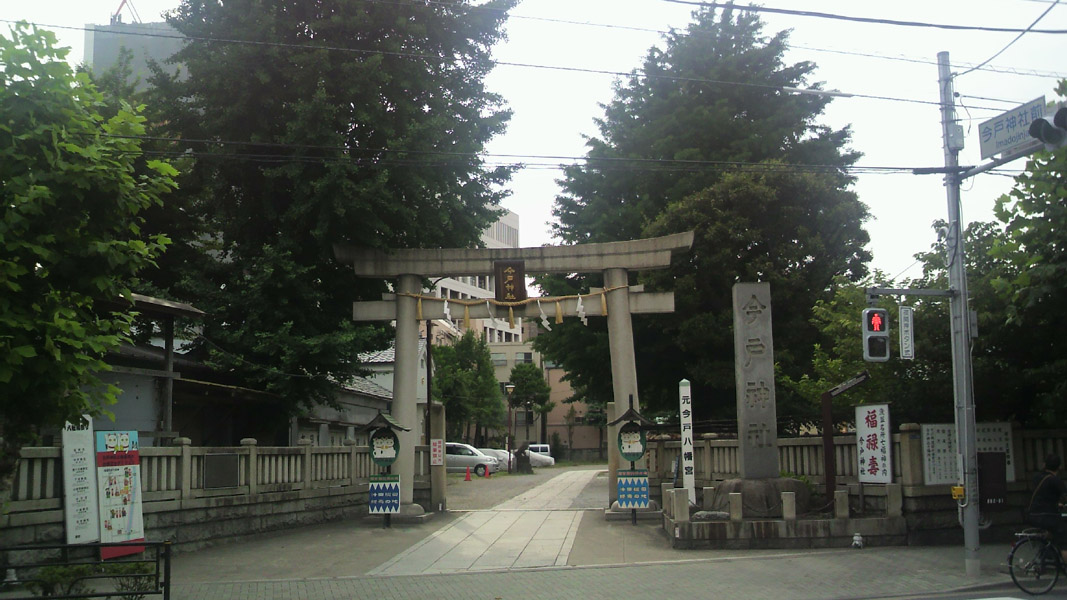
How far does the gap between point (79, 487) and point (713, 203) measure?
19.1 meters

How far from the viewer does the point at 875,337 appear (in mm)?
12328

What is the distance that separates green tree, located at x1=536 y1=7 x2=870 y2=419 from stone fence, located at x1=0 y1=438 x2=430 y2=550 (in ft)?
36.2

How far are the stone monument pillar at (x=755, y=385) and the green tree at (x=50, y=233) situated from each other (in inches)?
448

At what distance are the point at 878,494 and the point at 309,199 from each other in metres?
13.1

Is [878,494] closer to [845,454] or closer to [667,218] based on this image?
[845,454]

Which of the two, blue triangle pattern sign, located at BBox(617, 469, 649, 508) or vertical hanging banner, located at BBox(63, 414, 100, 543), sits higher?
vertical hanging banner, located at BBox(63, 414, 100, 543)

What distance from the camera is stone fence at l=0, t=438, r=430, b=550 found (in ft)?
37.4

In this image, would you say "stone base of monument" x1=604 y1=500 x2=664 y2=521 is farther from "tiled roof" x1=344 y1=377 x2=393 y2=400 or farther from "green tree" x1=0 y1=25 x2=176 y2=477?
"tiled roof" x1=344 y1=377 x2=393 y2=400

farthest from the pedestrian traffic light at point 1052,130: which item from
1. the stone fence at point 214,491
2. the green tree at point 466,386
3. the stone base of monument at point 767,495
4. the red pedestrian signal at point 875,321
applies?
the green tree at point 466,386

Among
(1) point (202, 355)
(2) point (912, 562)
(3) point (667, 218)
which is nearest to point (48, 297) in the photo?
(2) point (912, 562)

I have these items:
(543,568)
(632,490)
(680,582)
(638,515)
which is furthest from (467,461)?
(680,582)

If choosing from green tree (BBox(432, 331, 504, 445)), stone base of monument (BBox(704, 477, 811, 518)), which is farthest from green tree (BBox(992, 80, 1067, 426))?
green tree (BBox(432, 331, 504, 445))

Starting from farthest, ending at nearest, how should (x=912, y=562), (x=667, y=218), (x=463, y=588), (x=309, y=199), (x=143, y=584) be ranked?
(x=667, y=218) < (x=309, y=199) < (x=912, y=562) < (x=463, y=588) < (x=143, y=584)

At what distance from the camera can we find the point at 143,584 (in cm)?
898
